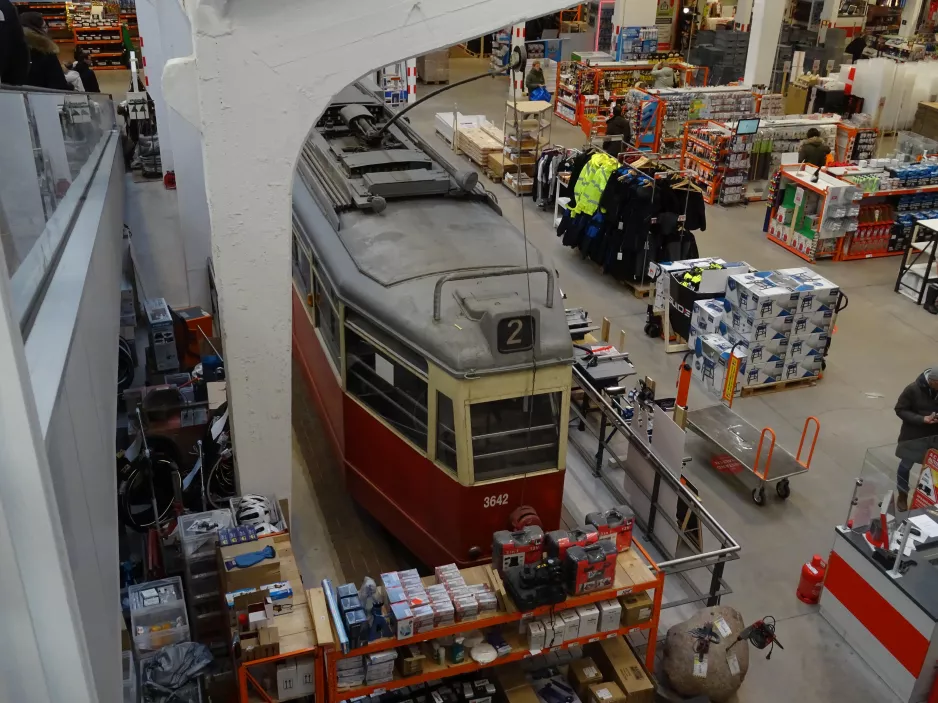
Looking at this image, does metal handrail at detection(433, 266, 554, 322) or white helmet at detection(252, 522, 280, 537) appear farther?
white helmet at detection(252, 522, 280, 537)

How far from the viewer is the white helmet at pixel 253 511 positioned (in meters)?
6.67

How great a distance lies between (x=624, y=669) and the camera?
20.5ft

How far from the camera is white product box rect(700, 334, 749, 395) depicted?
10.4 meters

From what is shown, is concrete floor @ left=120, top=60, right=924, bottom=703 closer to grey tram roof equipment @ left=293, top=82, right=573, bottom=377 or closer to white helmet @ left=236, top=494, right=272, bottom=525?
white helmet @ left=236, top=494, right=272, bottom=525

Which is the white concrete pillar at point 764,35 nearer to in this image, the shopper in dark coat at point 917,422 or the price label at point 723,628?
the shopper in dark coat at point 917,422

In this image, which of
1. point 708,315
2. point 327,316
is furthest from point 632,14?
point 327,316

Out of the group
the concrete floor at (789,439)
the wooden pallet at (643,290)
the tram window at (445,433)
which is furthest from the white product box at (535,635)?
the wooden pallet at (643,290)

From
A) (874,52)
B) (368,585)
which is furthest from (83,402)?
(874,52)

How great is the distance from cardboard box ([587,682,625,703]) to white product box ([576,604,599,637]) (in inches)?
17.3

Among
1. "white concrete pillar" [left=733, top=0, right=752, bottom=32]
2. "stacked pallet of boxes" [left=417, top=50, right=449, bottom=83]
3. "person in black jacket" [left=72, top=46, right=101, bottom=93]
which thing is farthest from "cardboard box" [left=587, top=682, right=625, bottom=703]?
"white concrete pillar" [left=733, top=0, right=752, bottom=32]

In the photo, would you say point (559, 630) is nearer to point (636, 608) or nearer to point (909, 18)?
point (636, 608)

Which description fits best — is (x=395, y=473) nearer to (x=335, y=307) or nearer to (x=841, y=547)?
(x=335, y=307)

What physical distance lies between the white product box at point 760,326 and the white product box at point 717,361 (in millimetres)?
181

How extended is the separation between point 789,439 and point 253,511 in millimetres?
5979
